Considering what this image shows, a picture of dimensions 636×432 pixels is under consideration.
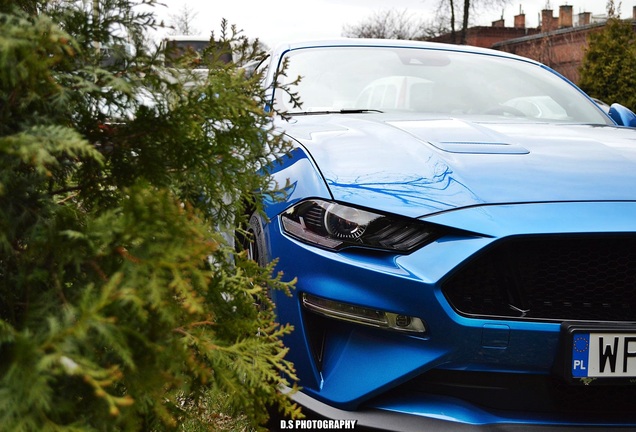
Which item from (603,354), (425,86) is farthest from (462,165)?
(425,86)

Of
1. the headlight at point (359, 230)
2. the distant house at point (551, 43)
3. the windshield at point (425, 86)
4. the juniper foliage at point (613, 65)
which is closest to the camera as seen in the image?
the headlight at point (359, 230)

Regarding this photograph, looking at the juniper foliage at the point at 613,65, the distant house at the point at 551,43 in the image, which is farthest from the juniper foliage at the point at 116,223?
the distant house at the point at 551,43

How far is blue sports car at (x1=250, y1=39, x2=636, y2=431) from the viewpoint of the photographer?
1.98 metres

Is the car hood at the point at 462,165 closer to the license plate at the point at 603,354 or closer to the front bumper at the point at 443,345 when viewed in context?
the front bumper at the point at 443,345

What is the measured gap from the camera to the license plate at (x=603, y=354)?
195cm

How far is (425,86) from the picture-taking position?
3.86 m

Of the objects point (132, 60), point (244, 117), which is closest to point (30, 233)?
point (132, 60)

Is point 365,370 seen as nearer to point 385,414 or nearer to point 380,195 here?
point 385,414

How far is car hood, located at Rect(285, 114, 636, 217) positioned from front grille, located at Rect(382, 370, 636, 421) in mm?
460

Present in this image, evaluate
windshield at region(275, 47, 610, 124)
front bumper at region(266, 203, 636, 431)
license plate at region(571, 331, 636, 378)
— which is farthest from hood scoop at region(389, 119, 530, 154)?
license plate at region(571, 331, 636, 378)

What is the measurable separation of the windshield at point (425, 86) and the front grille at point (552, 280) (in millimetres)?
1522

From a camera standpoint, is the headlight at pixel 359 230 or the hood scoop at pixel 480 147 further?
the hood scoop at pixel 480 147

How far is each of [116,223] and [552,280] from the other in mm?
1298

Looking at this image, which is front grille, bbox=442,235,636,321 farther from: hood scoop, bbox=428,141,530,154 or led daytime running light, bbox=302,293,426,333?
hood scoop, bbox=428,141,530,154
